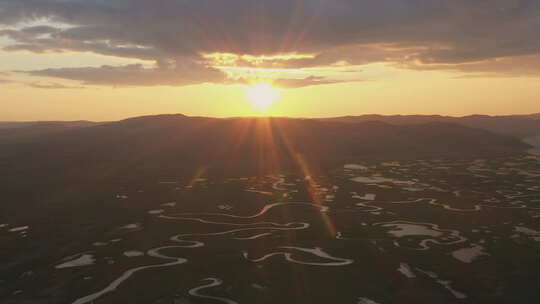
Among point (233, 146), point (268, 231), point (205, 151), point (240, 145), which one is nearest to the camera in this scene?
point (268, 231)

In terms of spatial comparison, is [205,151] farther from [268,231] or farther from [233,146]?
[268,231]

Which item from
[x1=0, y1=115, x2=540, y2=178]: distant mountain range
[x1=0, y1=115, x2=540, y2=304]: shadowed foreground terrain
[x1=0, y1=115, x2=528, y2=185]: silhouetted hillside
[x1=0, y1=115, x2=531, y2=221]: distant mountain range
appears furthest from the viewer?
[x1=0, y1=115, x2=540, y2=178]: distant mountain range

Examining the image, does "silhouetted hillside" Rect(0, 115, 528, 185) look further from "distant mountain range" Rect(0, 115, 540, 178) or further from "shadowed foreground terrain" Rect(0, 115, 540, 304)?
"shadowed foreground terrain" Rect(0, 115, 540, 304)

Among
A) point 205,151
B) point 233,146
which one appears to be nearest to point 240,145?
point 233,146

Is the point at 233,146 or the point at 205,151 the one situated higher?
the point at 233,146

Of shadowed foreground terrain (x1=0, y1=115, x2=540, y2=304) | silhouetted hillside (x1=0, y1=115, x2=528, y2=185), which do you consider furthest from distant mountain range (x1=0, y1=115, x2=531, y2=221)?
shadowed foreground terrain (x1=0, y1=115, x2=540, y2=304)

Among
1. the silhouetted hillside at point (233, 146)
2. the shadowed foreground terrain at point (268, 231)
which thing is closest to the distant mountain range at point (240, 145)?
the silhouetted hillside at point (233, 146)

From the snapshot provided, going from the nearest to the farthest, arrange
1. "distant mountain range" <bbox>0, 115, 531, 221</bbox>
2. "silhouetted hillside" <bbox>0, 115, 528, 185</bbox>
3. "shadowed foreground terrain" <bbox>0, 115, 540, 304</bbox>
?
"shadowed foreground terrain" <bbox>0, 115, 540, 304</bbox>
"distant mountain range" <bbox>0, 115, 531, 221</bbox>
"silhouetted hillside" <bbox>0, 115, 528, 185</bbox>

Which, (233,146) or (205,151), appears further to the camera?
(233,146)

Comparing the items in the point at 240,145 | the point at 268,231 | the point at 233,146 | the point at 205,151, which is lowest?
the point at 268,231
